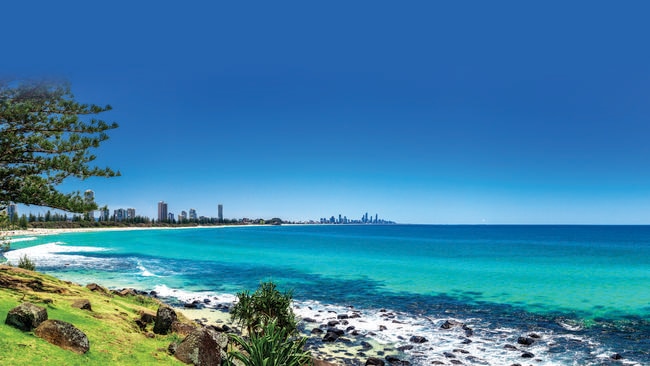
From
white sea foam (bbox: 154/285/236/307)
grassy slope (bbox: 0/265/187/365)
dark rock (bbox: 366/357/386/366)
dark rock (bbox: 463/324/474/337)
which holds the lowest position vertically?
white sea foam (bbox: 154/285/236/307)

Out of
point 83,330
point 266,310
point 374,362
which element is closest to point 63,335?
point 83,330

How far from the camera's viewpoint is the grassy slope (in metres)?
10.6

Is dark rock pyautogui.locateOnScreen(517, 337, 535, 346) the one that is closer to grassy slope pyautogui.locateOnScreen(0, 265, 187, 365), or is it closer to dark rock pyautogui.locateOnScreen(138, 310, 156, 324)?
grassy slope pyautogui.locateOnScreen(0, 265, 187, 365)

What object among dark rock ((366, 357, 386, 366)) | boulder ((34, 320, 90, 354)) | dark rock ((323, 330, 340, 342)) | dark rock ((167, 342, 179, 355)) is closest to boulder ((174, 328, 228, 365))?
dark rock ((167, 342, 179, 355))

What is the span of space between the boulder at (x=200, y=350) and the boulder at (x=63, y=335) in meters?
2.82

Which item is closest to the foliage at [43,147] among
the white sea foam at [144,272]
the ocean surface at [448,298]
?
the ocean surface at [448,298]

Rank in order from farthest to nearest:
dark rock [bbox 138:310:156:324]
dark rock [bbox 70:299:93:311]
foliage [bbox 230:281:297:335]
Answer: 1. dark rock [bbox 138:310:156:324]
2. foliage [bbox 230:281:297:335]
3. dark rock [bbox 70:299:93:311]

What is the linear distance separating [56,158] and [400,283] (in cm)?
3517

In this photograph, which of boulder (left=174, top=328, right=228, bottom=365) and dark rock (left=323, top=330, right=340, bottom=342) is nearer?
boulder (left=174, top=328, right=228, bottom=365)

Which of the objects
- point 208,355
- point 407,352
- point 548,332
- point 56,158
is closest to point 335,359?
point 407,352

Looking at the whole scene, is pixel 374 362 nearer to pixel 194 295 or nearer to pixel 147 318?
pixel 147 318

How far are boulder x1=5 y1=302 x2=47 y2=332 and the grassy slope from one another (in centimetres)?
18

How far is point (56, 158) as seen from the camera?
60.4ft

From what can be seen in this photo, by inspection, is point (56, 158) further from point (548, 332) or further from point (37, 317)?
point (548, 332)
